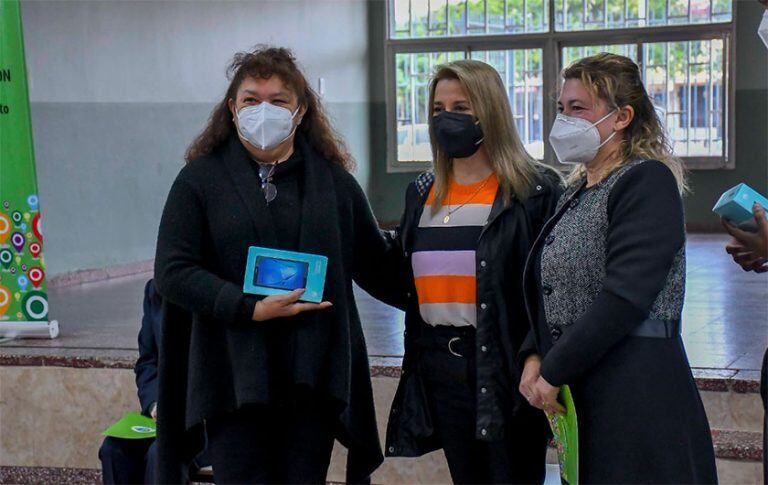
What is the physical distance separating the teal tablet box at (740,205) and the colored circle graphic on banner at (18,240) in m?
3.61

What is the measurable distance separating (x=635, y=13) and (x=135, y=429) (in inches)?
356

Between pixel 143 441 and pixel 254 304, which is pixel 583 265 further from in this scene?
pixel 143 441

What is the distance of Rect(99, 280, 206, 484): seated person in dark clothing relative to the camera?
3.51m

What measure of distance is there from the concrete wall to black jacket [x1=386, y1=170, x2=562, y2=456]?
5.54 meters

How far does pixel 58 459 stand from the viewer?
4562 mm

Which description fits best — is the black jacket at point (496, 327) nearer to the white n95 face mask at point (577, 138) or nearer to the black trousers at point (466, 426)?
the black trousers at point (466, 426)

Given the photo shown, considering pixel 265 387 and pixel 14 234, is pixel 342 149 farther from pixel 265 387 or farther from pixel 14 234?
pixel 14 234

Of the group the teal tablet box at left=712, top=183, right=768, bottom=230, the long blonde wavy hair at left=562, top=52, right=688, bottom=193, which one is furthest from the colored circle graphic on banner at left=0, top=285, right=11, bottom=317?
the teal tablet box at left=712, top=183, right=768, bottom=230

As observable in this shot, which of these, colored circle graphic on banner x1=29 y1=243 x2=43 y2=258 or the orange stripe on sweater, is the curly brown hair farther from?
colored circle graphic on banner x1=29 y1=243 x2=43 y2=258

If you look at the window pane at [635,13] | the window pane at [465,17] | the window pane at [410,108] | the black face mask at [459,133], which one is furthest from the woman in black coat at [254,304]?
the window pane at [410,108]

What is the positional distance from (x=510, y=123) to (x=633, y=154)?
40 cm

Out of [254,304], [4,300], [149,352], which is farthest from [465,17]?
[254,304]

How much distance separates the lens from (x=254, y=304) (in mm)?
2295

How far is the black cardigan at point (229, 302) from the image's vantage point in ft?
7.60
